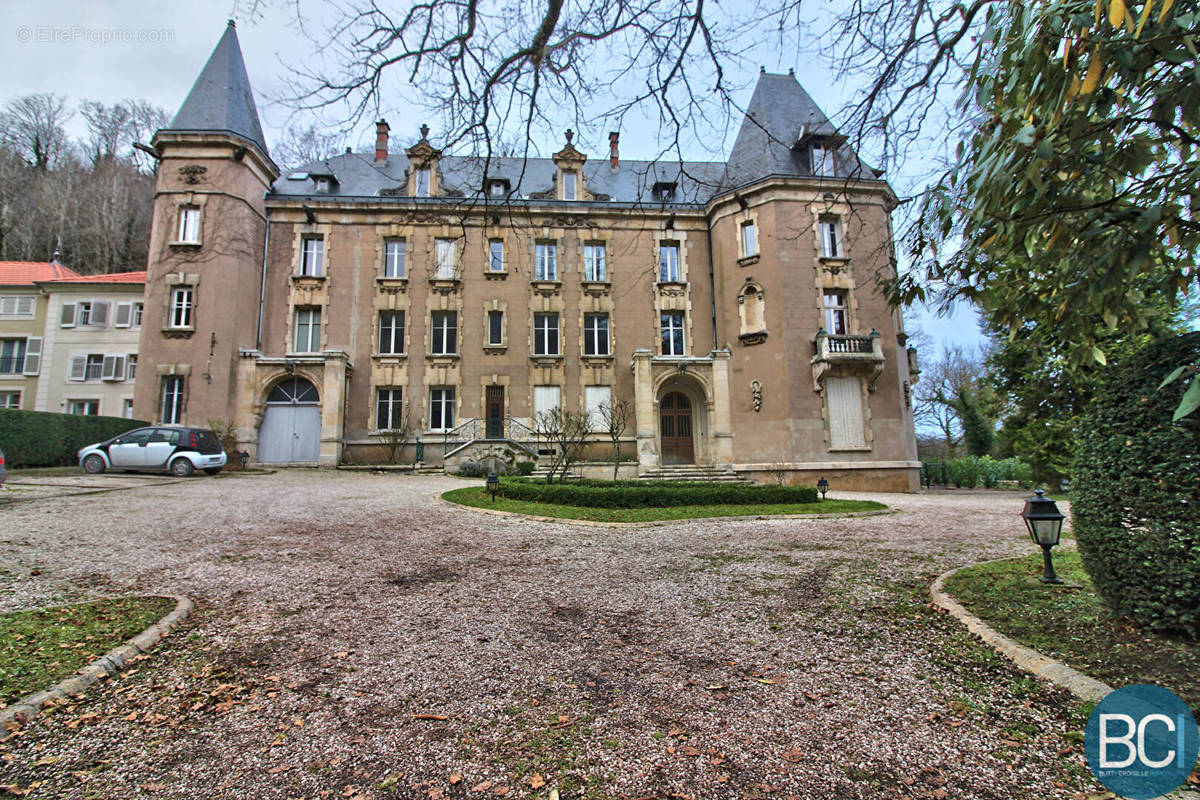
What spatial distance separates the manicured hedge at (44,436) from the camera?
49.3 ft

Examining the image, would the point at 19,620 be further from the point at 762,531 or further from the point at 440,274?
the point at 440,274

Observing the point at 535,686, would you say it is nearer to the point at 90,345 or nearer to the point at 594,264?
the point at 594,264

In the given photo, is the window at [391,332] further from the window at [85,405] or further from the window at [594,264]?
the window at [85,405]

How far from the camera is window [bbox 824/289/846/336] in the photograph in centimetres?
2075

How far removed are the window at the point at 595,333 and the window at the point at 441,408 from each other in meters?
5.97

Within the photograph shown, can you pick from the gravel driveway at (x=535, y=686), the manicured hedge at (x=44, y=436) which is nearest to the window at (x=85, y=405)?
the manicured hedge at (x=44, y=436)

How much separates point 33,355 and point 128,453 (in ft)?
61.8

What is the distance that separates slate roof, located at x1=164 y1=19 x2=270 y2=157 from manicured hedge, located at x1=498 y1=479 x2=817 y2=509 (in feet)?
62.3

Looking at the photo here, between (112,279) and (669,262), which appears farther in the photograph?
(112,279)

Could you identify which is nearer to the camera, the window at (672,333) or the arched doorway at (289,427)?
the arched doorway at (289,427)

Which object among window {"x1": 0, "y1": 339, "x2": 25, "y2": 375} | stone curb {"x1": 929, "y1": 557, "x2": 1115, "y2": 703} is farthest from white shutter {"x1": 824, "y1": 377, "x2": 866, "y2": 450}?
window {"x1": 0, "y1": 339, "x2": 25, "y2": 375}

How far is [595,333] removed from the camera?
22.9 meters

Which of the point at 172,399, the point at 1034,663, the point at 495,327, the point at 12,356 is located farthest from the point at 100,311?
the point at 1034,663

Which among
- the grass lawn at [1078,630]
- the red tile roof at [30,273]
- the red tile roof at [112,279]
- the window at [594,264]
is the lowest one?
the grass lawn at [1078,630]
